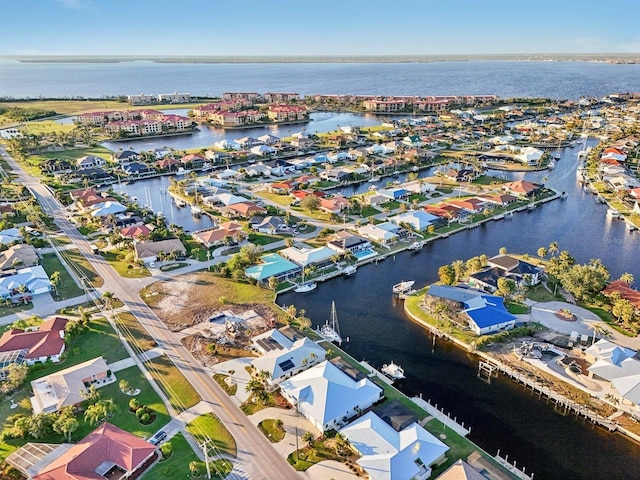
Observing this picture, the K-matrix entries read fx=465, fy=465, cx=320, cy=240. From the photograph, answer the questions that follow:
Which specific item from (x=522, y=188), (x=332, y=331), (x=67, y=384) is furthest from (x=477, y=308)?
(x=522, y=188)

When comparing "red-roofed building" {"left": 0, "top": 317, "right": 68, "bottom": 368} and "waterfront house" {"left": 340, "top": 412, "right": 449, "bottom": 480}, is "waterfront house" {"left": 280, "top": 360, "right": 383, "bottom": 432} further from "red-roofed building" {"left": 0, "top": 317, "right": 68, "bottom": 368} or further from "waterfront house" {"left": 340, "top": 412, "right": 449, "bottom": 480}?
"red-roofed building" {"left": 0, "top": 317, "right": 68, "bottom": 368}

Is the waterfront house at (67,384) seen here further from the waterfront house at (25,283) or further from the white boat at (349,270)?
the white boat at (349,270)

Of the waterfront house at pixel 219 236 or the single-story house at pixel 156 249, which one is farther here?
the waterfront house at pixel 219 236

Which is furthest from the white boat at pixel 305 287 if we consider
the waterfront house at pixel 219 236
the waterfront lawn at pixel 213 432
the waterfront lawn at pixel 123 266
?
the waterfront lawn at pixel 213 432

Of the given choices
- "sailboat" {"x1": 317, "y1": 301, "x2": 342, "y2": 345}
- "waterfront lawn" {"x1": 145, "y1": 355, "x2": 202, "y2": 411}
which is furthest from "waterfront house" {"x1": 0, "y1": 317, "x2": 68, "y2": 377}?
"sailboat" {"x1": 317, "y1": 301, "x2": 342, "y2": 345}

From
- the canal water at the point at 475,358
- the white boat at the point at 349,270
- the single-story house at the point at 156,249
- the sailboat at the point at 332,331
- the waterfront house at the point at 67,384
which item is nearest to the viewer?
the canal water at the point at 475,358

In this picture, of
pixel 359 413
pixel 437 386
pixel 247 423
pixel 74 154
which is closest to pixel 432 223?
pixel 437 386
